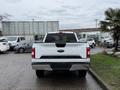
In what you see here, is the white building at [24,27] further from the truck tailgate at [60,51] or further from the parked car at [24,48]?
the truck tailgate at [60,51]

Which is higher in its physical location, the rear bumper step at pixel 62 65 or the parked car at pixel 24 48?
the rear bumper step at pixel 62 65

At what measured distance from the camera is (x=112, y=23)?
2238 cm

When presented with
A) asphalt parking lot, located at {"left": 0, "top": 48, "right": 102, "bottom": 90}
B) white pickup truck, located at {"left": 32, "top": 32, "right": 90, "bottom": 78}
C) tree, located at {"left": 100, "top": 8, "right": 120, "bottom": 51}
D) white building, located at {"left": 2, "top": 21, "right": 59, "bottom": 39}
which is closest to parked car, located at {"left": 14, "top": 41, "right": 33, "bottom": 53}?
tree, located at {"left": 100, "top": 8, "right": 120, "bottom": 51}

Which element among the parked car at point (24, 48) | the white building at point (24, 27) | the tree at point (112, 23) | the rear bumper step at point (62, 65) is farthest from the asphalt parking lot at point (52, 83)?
the white building at point (24, 27)

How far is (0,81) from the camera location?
34.4 ft

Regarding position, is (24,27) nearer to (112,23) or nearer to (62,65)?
(112,23)

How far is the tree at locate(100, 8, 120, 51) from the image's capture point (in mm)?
22219

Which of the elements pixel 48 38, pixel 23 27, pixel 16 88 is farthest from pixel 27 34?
pixel 16 88

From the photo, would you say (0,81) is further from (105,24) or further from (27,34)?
(27,34)

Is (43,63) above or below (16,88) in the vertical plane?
above

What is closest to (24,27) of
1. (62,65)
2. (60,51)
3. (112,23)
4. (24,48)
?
(24,48)

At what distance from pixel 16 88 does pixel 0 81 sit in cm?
A: 162

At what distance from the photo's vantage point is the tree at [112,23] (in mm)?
22219

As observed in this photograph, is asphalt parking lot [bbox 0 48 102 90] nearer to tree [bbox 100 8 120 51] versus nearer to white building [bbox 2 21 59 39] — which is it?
tree [bbox 100 8 120 51]
